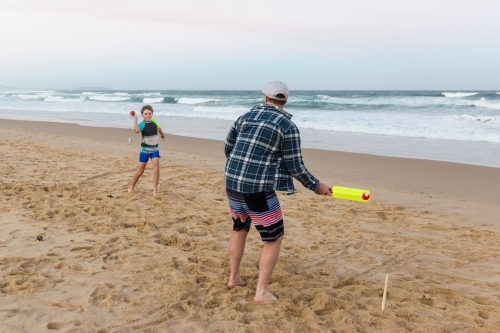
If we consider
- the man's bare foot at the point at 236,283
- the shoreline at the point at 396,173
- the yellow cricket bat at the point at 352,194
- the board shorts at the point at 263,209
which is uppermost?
the yellow cricket bat at the point at 352,194

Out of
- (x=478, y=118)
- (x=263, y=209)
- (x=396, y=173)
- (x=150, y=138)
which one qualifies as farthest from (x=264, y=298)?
(x=478, y=118)

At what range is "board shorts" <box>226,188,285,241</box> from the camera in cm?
346

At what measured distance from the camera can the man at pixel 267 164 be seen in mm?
3361

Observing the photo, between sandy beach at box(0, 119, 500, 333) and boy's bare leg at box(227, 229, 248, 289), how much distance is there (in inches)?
3.5

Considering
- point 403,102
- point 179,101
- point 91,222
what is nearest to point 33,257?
Answer: point 91,222

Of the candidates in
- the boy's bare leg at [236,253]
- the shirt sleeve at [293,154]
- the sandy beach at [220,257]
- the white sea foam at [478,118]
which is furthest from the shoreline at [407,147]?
the shirt sleeve at [293,154]

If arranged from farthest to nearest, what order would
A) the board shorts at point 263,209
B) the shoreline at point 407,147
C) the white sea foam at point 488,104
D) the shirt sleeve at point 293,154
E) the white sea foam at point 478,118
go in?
the white sea foam at point 488,104 → the white sea foam at point 478,118 → the shoreline at point 407,147 → the board shorts at point 263,209 → the shirt sleeve at point 293,154

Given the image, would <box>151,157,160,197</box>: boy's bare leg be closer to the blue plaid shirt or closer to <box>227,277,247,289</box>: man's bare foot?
<box>227,277,247,289</box>: man's bare foot

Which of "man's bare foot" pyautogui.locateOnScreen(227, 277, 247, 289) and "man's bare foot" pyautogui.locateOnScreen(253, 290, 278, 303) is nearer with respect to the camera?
"man's bare foot" pyautogui.locateOnScreen(253, 290, 278, 303)

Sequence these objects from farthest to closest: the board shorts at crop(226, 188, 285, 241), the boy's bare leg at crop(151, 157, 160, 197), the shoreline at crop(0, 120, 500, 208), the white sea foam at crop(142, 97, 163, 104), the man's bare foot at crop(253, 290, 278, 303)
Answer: the white sea foam at crop(142, 97, 163, 104) < the shoreline at crop(0, 120, 500, 208) < the boy's bare leg at crop(151, 157, 160, 197) < the man's bare foot at crop(253, 290, 278, 303) < the board shorts at crop(226, 188, 285, 241)

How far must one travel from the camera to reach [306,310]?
141 inches

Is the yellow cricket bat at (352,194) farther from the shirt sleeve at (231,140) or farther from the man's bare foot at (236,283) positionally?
the man's bare foot at (236,283)

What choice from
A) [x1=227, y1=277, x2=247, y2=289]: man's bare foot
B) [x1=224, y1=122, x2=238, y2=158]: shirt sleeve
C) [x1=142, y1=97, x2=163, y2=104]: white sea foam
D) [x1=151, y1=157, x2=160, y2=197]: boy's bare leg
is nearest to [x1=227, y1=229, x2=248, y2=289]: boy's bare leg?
[x1=227, y1=277, x2=247, y2=289]: man's bare foot

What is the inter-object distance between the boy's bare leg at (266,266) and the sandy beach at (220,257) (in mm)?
94
